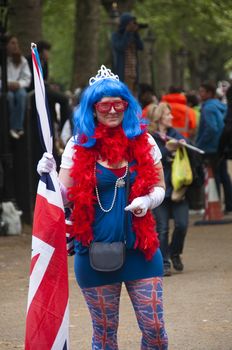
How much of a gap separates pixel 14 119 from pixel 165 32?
20.0 meters

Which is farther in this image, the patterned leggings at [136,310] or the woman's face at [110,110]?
the woman's face at [110,110]

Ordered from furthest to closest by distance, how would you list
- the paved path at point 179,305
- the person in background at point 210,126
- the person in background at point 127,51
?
1. the person in background at point 127,51
2. the person in background at point 210,126
3. the paved path at point 179,305

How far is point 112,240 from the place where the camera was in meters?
5.43

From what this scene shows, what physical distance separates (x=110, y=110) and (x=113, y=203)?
46 cm

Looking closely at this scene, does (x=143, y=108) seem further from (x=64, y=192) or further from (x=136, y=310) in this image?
(x=136, y=310)

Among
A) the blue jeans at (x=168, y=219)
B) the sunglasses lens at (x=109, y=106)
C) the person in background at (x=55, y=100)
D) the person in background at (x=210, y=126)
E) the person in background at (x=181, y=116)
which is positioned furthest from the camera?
the person in background at (x=181, y=116)

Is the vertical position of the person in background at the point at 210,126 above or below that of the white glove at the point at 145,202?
below

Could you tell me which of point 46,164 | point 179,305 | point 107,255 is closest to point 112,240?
point 107,255

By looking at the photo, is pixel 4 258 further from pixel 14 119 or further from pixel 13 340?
pixel 13 340

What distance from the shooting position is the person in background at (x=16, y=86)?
1414 centimetres

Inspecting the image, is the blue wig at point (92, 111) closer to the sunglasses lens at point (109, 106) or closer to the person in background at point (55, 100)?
the sunglasses lens at point (109, 106)

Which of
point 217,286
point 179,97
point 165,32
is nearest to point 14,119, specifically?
point 179,97

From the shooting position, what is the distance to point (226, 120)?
13281mm

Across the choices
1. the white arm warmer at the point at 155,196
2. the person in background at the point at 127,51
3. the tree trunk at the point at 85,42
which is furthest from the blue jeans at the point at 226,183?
the white arm warmer at the point at 155,196
